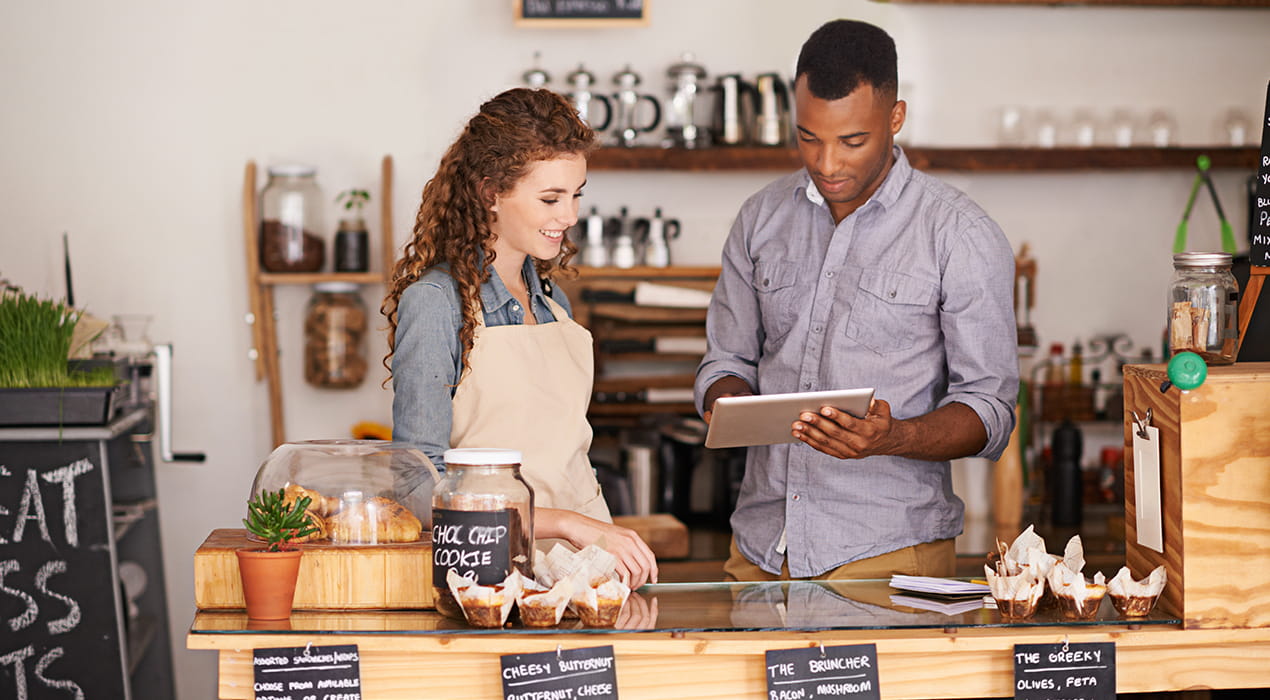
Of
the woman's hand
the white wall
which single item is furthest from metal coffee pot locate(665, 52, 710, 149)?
the woman's hand

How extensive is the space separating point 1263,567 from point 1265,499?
8 cm

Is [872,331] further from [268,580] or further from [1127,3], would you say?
[1127,3]

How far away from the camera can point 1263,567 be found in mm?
1514

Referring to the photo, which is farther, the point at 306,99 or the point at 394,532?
the point at 306,99

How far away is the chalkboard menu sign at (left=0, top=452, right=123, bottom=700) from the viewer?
2625mm

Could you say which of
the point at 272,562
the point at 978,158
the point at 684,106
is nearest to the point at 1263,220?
the point at 272,562

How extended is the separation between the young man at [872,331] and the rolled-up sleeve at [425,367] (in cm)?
51

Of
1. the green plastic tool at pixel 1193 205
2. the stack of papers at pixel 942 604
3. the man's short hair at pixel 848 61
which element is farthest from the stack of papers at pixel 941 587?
the green plastic tool at pixel 1193 205

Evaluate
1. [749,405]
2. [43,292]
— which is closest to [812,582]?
[749,405]

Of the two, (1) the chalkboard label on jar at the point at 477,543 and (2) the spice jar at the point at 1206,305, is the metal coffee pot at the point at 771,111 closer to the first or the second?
(2) the spice jar at the point at 1206,305

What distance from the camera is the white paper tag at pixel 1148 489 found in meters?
1.56

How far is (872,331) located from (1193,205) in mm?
2753

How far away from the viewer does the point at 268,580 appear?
1.43 m

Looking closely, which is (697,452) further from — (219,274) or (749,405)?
(749,405)
